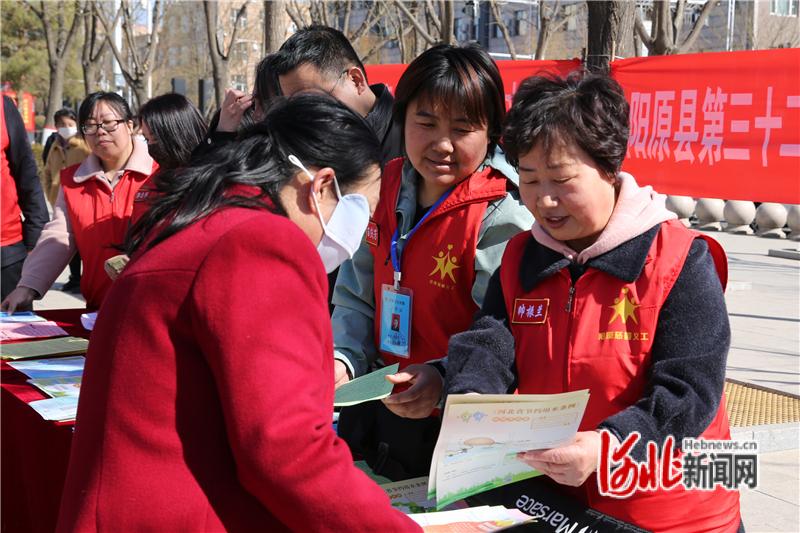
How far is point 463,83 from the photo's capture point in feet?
6.94

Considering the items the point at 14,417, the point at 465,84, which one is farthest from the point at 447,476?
the point at 14,417

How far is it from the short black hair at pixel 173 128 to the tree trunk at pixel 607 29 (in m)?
2.39

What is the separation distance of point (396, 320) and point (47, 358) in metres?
1.51

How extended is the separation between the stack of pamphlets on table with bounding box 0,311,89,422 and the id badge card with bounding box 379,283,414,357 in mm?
906

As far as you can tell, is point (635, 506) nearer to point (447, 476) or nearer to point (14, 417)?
point (447, 476)

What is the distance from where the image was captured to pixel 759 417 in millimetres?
4543

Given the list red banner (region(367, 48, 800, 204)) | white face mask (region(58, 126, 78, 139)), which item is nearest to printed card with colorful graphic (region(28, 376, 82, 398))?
red banner (region(367, 48, 800, 204))

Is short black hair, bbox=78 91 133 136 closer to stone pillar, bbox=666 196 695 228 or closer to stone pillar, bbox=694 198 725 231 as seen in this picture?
stone pillar, bbox=694 198 725 231

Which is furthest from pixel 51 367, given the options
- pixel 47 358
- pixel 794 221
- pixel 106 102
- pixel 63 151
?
pixel 794 221

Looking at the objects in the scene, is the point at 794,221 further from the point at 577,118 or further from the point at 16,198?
the point at 577,118

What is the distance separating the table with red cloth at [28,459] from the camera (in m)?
2.43

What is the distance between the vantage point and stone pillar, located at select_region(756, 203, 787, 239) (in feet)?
44.6

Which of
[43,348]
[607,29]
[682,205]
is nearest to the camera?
[43,348]

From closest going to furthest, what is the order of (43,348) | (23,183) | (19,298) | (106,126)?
(43,348) < (19,298) < (106,126) < (23,183)
